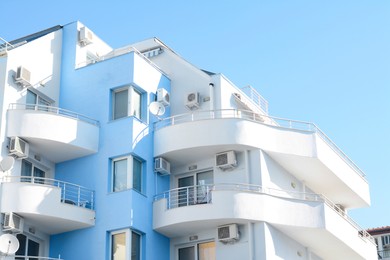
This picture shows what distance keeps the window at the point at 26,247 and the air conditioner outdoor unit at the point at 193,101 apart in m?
8.56

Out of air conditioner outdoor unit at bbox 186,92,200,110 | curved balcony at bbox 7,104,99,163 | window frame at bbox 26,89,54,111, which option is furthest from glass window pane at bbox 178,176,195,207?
window frame at bbox 26,89,54,111

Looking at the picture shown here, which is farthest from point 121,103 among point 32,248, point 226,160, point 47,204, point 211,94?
point 32,248

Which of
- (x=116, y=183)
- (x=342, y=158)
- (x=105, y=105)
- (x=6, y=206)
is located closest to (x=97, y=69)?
(x=105, y=105)

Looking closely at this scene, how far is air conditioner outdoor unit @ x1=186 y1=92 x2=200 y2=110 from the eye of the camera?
34425 mm

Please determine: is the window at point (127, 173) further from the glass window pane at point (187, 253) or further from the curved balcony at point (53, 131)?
the glass window pane at point (187, 253)

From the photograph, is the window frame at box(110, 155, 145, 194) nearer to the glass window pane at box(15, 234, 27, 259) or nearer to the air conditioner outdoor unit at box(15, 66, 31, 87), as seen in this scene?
the glass window pane at box(15, 234, 27, 259)

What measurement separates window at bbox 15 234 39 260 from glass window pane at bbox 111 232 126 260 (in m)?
3.10

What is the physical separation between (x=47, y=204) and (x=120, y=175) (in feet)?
10.8

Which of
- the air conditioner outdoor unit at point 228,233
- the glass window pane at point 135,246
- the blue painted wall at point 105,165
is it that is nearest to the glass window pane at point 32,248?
the blue painted wall at point 105,165

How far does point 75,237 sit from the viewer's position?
31.3 metres

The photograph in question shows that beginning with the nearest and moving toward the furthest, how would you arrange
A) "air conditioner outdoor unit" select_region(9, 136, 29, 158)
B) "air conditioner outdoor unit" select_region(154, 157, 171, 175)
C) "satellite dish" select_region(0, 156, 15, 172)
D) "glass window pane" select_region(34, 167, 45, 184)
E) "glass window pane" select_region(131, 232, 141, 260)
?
"satellite dish" select_region(0, 156, 15, 172), "glass window pane" select_region(131, 232, 141, 260), "air conditioner outdoor unit" select_region(9, 136, 29, 158), "glass window pane" select_region(34, 167, 45, 184), "air conditioner outdoor unit" select_region(154, 157, 171, 175)

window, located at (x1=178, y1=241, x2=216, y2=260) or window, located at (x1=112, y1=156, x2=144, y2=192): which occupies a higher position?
window, located at (x1=112, y1=156, x2=144, y2=192)

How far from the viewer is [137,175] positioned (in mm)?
32125

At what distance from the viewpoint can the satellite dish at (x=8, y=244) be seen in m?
28.2
